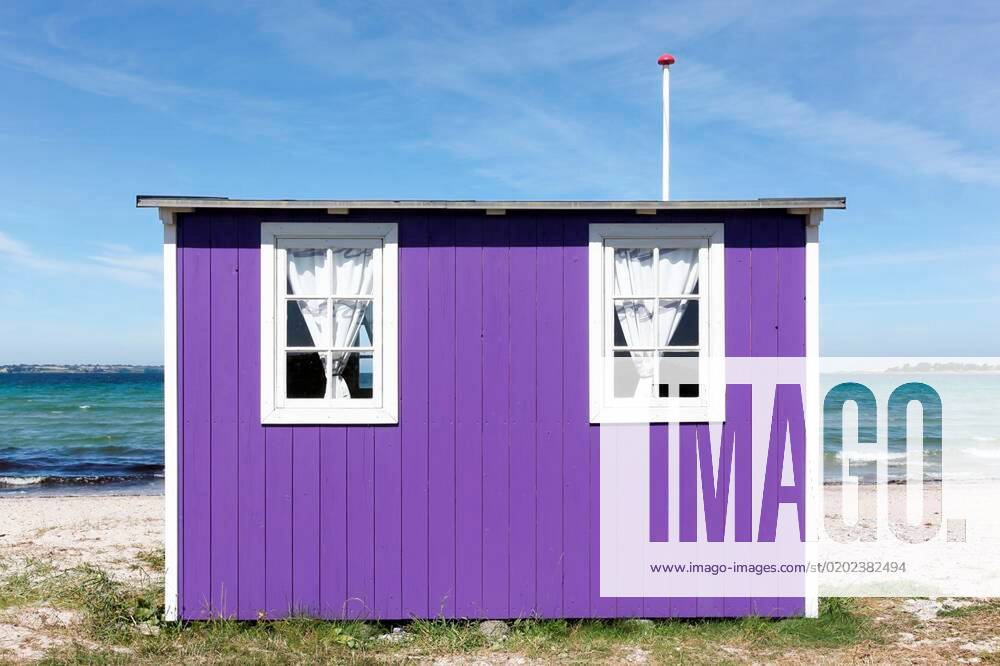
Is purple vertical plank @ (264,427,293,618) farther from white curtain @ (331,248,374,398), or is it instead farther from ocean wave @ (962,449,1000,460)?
ocean wave @ (962,449,1000,460)

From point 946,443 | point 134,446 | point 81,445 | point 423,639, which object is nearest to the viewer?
point 423,639

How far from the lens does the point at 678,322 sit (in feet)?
16.6

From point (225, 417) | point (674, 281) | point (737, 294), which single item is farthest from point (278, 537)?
point (737, 294)

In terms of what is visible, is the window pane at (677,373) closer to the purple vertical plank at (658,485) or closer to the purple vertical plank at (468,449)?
the purple vertical plank at (658,485)

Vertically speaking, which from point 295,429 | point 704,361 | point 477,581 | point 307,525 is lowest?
point 477,581

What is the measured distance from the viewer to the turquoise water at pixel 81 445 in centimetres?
1588

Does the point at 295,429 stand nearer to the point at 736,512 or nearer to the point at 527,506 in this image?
the point at 527,506

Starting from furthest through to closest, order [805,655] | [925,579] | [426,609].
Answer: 1. [925,579]
2. [426,609]
3. [805,655]

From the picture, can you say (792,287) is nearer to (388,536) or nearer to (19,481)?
(388,536)

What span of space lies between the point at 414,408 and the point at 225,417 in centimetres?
139

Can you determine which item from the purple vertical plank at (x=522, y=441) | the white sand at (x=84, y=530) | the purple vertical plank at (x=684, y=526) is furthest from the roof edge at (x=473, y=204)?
the white sand at (x=84, y=530)

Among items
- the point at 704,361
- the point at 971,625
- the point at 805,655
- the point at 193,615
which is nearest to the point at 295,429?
the point at 193,615

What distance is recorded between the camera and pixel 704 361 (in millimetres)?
5031

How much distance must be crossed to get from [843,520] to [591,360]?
7875 mm
